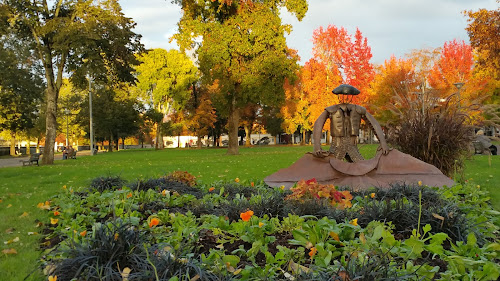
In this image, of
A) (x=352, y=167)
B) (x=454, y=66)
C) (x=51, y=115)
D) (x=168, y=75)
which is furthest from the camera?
(x=168, y=75)

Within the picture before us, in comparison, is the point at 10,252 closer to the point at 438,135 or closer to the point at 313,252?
the point at 313,252

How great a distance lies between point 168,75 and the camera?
50.9m

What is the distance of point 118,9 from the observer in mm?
20031

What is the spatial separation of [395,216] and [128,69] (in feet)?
63.8

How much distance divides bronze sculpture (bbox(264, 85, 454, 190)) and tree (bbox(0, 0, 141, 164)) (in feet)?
46.4

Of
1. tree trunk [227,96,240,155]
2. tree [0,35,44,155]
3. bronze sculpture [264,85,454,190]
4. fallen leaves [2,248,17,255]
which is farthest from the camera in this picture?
tree [0,35,44,155]

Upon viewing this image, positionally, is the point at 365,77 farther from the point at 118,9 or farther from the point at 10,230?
the point at 10,230

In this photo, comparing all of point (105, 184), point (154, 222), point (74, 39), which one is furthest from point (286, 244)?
point (74, 39)

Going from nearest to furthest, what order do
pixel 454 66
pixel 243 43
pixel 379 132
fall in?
pixel 379 132, pixel 243 43, pixel 454 66

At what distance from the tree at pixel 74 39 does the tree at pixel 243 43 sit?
5909mm

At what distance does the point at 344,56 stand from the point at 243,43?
59.1 ft

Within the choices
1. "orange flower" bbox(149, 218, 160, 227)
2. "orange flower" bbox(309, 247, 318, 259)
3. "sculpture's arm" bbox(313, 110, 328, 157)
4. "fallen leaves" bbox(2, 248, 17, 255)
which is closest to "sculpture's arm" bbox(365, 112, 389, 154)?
"sculpture's arm" bbox(313, 110, 328, 157)

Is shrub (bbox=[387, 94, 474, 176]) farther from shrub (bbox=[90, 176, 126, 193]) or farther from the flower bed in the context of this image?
shrub (bbox=[90, 176, 126, 193])

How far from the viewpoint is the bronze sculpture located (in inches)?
262
